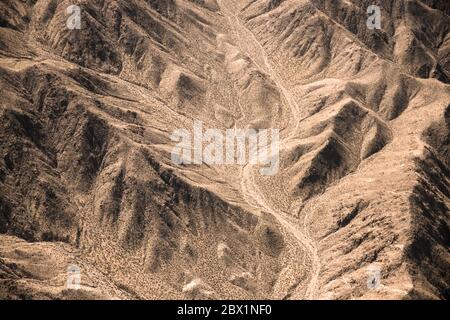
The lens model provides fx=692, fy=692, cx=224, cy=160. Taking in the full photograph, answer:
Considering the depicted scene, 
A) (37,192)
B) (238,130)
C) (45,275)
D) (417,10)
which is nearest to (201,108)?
(238,130)

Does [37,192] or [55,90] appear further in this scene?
[55,90]

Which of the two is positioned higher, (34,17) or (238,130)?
(34,17)

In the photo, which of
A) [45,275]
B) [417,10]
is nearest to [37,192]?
[45,275]

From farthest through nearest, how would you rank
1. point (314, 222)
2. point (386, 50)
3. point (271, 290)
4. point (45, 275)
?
point (386, 50)
point (314, 222)
point (271, 290)
point (45, 275)

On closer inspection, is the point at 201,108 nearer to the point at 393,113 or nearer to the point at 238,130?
the point at 238,130
